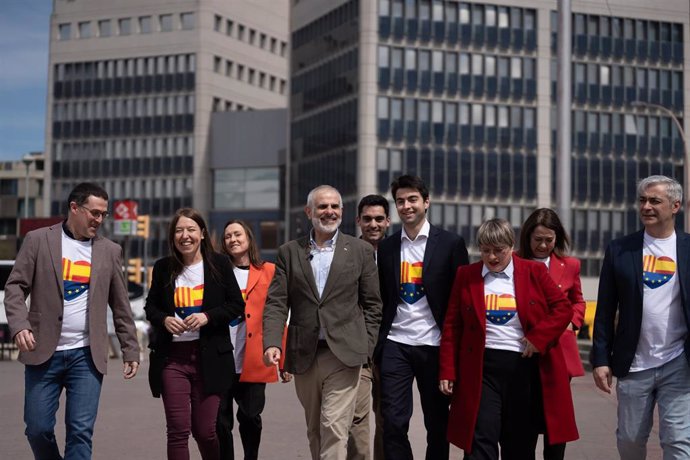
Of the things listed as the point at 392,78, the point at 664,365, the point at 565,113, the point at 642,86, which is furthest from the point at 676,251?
the point at 642,86

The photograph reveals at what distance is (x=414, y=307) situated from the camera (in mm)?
8586

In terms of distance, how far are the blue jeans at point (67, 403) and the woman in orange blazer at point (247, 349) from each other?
1.53 m

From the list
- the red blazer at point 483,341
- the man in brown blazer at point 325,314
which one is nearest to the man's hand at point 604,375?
the red blazer at point 483,341

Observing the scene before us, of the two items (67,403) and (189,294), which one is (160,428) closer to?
(189,294)

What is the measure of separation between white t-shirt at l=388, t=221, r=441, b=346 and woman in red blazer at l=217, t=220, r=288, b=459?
1353mm

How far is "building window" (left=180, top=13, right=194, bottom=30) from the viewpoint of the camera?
10337 cm

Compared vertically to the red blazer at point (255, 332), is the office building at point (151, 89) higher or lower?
higher

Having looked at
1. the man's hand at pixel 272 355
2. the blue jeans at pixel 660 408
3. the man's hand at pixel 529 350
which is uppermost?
the man's hand at pixel 529 350

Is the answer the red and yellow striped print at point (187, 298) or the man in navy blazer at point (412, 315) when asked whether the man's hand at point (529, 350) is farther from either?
the red and yellow striped print at point (187, 298)

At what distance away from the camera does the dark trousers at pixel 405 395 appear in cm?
848

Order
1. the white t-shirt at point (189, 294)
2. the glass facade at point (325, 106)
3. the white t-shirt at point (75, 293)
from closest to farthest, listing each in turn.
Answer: the white t-shirt at point (75, 293)
the white t-shirt at point (189, 294)
the glass facade at point (325, 106)

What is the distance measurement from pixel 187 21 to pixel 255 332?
314ft

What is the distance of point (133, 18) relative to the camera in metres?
106

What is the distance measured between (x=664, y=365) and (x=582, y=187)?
263 feet
